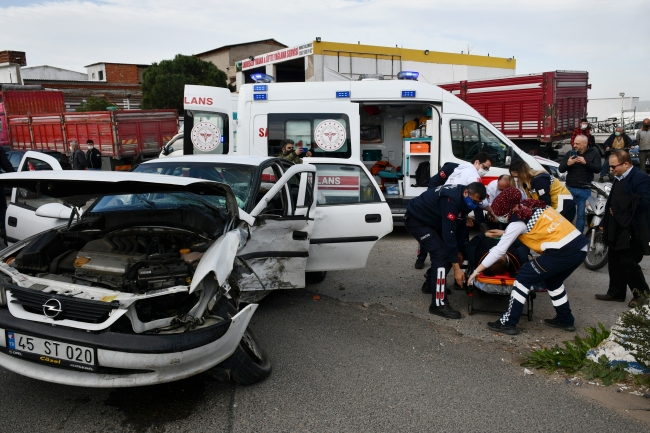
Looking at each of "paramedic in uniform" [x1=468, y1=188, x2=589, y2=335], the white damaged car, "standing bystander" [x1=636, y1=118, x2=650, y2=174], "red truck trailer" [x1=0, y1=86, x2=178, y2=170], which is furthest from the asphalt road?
"red truck trailer" [x1=0, y1=86, x2=178, y2=170]

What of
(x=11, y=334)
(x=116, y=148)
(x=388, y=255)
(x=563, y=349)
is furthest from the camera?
(x=116, y=148)

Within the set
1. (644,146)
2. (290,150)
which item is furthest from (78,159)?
(644,146)

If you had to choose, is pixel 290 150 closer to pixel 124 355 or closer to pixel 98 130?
pixel 124 355

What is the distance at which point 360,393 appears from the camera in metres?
3.79

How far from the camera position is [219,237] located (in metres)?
3.85

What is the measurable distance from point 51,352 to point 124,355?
45cm

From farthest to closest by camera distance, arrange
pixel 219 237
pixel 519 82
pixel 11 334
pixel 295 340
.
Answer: pixel 519 82 < pixel 295 340 < pixel 219 237 < pixel 11 334

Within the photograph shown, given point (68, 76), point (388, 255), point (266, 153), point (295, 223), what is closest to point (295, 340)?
point (295, 223)

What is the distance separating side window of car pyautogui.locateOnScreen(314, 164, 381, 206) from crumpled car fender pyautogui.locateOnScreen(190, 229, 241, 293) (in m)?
2.44

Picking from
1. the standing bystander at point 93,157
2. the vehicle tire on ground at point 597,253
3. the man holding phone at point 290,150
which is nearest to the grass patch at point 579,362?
the vehicle tire on ground at point 597,253

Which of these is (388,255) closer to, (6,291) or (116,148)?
(6,291)

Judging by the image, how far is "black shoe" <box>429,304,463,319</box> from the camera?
5.33m

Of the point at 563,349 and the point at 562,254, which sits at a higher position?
the point at 562,254

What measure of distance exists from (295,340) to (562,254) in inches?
97.9
